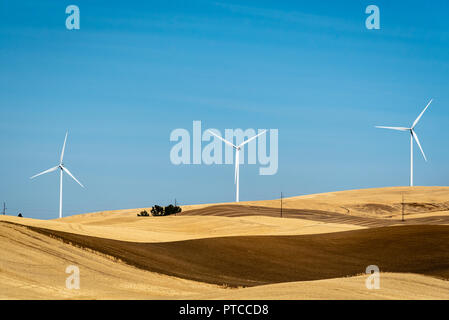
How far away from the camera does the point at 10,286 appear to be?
73.7ft

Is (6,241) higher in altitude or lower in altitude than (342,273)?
higher

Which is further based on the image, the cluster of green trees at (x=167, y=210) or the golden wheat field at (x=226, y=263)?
the cluster of green trees at (x=167, y=210)

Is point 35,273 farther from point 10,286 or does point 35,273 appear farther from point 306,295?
point 306,295

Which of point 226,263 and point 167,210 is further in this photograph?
point 167,210

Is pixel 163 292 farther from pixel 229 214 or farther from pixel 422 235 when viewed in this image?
pixel 229 214

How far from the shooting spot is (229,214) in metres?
78.4

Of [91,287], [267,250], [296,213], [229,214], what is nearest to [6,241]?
[91,287]

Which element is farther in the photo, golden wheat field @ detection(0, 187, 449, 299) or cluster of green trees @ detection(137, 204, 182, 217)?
cluster of green trees @ detection(137, 204, 182, 217)

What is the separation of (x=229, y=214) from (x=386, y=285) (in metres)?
54.5

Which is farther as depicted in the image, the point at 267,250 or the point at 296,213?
the point at 296,213

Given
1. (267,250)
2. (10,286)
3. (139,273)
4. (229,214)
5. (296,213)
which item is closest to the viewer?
(10,286)

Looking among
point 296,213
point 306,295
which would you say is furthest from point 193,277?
point 296,213

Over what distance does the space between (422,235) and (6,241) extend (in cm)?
2849

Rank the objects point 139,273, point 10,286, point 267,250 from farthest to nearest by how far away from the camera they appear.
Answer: point 267,250, point 139,273, point 10,286
